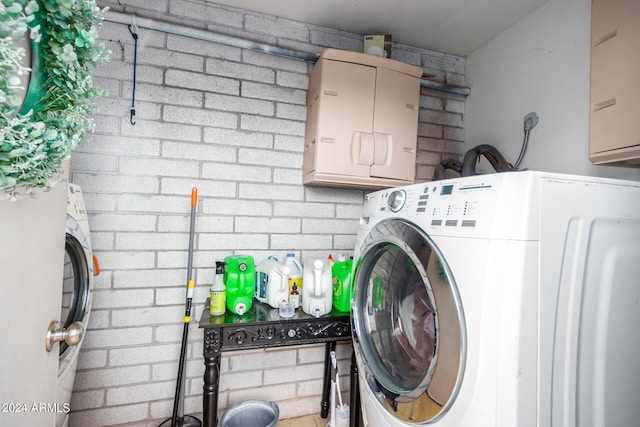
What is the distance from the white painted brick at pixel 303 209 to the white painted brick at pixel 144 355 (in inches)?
41.7

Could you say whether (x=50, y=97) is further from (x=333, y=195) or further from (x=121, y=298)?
(x=333, y=195)

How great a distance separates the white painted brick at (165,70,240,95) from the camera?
6.12ft

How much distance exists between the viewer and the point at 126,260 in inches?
70.0

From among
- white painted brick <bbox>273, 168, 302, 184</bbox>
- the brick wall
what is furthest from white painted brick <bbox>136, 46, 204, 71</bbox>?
white painted brick <bbox>273, 168, 302, 184</bbox>

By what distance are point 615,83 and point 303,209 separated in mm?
A: 1650

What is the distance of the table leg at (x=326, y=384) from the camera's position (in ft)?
6.68

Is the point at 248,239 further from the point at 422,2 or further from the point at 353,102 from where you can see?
the point at 422,2

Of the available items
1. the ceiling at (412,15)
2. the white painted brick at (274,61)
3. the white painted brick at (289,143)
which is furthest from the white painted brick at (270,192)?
the ceiling at (412,15)

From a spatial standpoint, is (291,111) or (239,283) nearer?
(239,283)

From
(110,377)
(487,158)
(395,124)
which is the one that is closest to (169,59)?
(395,124)

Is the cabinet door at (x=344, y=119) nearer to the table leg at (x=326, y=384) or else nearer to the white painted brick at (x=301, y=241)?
the white painted brick at (x=301, y=241)

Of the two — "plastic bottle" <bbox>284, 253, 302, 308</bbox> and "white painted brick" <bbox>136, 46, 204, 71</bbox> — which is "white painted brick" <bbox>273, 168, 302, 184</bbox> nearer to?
"plastic bottle" <bbox>284, 253, 302, 308</bbox>

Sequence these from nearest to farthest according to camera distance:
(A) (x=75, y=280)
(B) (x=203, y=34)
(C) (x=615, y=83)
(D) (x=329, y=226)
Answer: (C) (x=615, y=83) → (A) (x=75, y=280) → (B) (x=203, y=34) → (D) (x=329, y=226)

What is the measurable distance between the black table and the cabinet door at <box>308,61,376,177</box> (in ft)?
2.86
